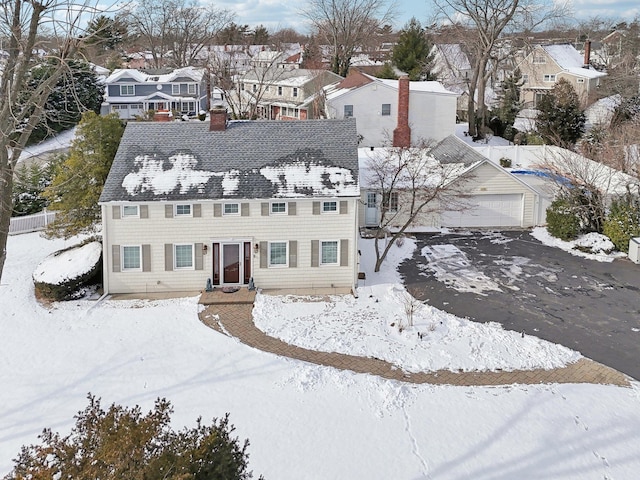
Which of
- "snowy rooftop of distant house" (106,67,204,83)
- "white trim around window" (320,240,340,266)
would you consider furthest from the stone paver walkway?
"snowy rooftop of distant house" (106,67,204,83)

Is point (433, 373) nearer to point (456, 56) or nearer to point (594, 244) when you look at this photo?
point (594, 244)

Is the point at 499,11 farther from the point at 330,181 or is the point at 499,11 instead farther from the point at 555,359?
the point at 555,359

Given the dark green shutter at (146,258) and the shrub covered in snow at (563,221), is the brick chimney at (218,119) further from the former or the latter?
the shrub covered in snow at (563,221)

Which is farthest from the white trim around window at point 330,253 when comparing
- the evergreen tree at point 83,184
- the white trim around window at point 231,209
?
the evergreen tree at point 83,184

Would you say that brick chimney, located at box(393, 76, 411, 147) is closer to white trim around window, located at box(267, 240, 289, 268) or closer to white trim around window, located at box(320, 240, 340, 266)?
white trim around window, located at box(320, 240, 340, 266)

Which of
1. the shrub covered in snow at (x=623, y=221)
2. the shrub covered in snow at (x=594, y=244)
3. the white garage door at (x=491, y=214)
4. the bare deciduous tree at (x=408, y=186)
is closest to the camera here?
the bare deciduous tree at (x=408, y=186)

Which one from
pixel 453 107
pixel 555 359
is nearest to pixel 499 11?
pixel 453 107
